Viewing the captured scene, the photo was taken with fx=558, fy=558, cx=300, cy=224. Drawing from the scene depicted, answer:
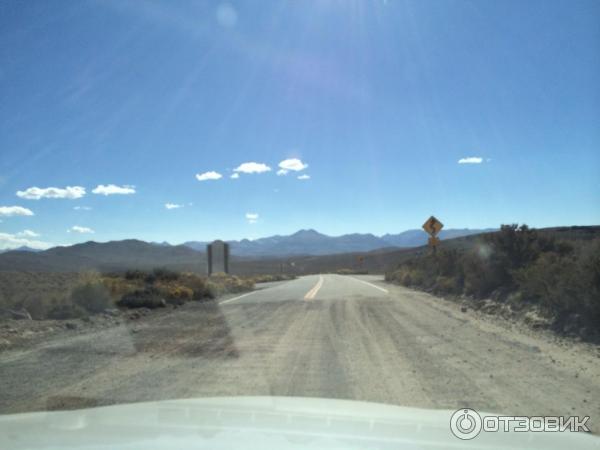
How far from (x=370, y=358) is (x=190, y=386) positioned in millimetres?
3389

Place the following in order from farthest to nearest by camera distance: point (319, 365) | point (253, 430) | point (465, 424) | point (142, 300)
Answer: point (142, 300) < point (319, 365) < point (465, 424) < point (253, 430)

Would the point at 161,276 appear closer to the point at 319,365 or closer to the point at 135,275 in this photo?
the point at 135,275

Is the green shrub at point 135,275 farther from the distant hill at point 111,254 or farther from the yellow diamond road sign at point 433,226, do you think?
the distant hill at point 111,254

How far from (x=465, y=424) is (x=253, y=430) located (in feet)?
6.28

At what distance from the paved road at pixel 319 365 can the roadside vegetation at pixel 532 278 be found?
4.20ft

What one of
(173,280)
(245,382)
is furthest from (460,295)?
(245,382)

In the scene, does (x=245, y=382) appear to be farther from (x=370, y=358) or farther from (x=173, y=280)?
(x=173, y=280)

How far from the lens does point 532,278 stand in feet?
50.6

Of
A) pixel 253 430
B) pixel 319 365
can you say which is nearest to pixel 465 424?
pixel 253 430

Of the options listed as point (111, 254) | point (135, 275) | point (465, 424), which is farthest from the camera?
point (111, 254)

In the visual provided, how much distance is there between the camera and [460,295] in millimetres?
22562

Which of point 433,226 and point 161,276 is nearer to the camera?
point 161,276

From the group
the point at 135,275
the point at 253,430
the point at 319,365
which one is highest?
the point at 135,275

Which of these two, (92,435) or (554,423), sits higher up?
(92,435)
